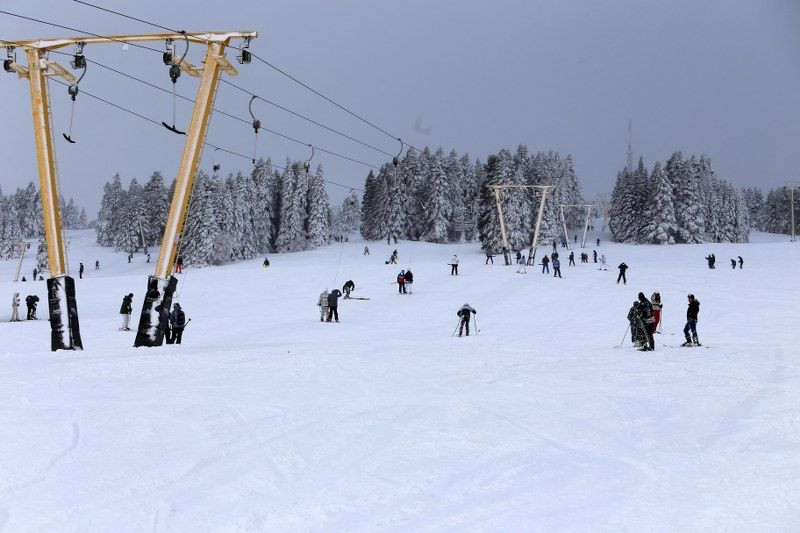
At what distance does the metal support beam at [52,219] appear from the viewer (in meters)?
16.2

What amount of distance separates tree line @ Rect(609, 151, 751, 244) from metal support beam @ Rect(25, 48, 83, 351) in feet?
242

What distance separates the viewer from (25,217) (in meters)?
146

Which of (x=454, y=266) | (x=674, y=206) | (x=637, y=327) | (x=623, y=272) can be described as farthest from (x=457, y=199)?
(x=637, y=327)

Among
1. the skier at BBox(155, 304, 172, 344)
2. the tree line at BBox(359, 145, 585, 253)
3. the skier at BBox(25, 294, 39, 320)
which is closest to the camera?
the skier at BBox(155, 304, 172, 344)

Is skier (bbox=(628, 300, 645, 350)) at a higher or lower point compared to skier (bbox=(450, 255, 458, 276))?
lower

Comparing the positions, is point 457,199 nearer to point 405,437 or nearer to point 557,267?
point 557,267

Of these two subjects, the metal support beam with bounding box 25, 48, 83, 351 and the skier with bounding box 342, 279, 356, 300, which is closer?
the metal support beam with bounding box 25, 48, 83, 351

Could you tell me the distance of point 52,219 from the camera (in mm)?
16625

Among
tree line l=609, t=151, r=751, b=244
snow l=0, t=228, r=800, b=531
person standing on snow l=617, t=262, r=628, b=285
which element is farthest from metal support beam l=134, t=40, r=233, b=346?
tree line l=609, t=151, r=751, b=244

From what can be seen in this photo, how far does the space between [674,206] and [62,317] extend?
80737mm

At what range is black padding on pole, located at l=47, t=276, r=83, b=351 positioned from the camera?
16188 millimetres

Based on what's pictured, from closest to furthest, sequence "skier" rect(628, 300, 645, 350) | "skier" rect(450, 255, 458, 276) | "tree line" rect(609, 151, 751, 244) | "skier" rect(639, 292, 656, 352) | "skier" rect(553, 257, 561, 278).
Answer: "skier" rect(639, 292, 656, 352), "skier" rect(628, 300, 645, 350), "skier" rect(553, 257, 561, 278), "skier" rect(450, 255, 458, 276), "tree line" rect(609, 151, 751, 244)

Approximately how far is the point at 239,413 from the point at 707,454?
6.23 m

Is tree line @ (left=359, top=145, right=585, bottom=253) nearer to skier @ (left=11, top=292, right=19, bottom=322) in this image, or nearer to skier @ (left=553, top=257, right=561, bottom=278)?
skier @ (left=553, top=257, right=561, bottom=278)
